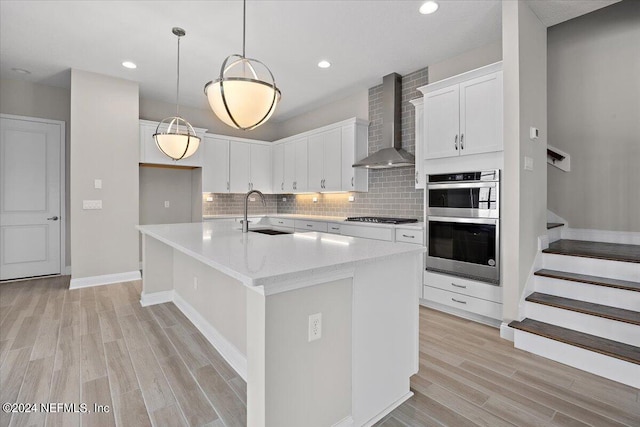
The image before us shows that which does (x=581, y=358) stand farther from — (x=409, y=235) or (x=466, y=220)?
(x=409, y=235)

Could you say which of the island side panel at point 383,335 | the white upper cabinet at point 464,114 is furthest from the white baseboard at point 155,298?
the white upper cabinet at point 464,114

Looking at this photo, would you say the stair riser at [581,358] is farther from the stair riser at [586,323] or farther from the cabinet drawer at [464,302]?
the cabinet drawer at [464,302]

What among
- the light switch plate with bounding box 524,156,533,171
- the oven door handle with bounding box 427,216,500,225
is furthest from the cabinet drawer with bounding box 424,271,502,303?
the light switch plate with bounding box 524,156,533,171

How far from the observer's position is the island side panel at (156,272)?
3518 mm

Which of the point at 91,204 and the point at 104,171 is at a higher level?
the point at 104,171

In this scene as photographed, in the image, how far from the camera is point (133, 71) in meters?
4.28

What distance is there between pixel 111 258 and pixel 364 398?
14.3 ft

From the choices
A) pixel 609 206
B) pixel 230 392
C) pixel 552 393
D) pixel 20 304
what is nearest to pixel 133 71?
pixel 20 304

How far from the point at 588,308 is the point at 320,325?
2.28 meters

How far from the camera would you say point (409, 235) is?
12.0 ft

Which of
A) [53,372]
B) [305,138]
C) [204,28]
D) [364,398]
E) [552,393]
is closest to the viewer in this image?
[364,398]

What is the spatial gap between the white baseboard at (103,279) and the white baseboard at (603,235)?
5.72 meters

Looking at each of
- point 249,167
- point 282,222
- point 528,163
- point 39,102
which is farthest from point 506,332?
point 39,102

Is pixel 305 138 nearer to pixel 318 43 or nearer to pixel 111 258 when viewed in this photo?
pixel 318 43
